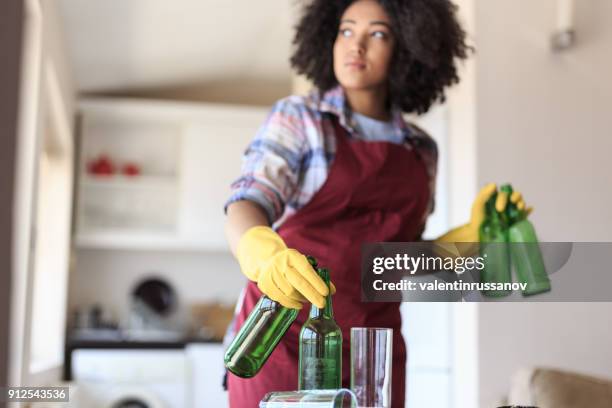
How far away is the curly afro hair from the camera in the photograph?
4.67 ft

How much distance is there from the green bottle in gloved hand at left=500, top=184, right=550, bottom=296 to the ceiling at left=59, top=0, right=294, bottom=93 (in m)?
2.89

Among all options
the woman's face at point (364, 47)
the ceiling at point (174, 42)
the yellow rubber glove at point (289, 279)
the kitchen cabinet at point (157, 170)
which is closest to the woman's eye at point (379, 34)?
the woman's face at point (364, 47)

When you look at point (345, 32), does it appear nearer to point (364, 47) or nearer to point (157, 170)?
point (364, 47)

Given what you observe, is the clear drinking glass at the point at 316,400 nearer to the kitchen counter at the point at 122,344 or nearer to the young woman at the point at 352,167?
the young woman at the point at 352,167

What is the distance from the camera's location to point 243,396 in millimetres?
1197

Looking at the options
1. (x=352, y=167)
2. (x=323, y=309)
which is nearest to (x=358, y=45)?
(x=352, y=167)

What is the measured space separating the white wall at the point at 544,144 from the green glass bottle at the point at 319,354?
1918mm

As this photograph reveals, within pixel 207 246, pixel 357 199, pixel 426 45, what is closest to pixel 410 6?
pixel 426 45

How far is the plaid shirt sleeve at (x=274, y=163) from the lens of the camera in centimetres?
121

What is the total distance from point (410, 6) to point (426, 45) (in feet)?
0.24

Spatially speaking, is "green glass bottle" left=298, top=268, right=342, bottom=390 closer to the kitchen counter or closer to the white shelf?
the kitchen counter

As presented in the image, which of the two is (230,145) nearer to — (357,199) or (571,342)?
(571,342)

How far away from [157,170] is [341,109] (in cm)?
412

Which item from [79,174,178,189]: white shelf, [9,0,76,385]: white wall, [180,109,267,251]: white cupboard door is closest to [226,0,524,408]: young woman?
[9,0,76,385]: white wall
